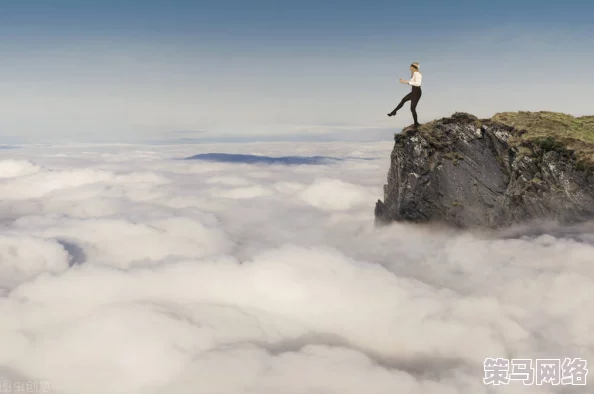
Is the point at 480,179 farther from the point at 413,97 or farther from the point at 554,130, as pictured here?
the point at 413,97

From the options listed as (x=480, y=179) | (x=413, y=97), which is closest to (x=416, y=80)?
(x=413, y=97)

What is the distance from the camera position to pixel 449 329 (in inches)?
4845

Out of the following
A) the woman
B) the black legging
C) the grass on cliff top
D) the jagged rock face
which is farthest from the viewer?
the jagged rock face

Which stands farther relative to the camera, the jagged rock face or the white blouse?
the jagged rock face

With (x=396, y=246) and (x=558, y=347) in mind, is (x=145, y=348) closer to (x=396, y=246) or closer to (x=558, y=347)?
(x=396, y=246)

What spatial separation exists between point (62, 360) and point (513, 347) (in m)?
188

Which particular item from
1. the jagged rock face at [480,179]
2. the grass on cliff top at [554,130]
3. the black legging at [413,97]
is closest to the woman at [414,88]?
the black legging at [413,97]

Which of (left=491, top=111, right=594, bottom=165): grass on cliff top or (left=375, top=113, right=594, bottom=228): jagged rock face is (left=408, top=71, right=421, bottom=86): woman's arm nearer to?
(left=491, top=111, right=594, bottom=165): grass on cliff top

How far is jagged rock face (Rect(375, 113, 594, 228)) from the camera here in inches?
1991

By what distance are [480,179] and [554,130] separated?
12615mm

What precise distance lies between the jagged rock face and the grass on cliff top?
3.67 ft

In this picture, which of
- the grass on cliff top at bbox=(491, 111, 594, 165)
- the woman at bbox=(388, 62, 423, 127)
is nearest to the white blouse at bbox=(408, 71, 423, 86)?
the woman at bbox=(388, 62, 423, 127)

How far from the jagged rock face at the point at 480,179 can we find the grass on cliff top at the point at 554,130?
44.0 inches

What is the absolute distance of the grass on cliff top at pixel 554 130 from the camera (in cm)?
4962
